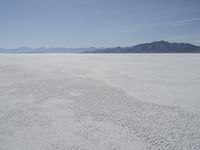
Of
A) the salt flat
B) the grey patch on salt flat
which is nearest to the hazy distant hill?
the salt flat

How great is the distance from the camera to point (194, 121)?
3.83m

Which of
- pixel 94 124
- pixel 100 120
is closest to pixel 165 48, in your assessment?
pixel 100 120

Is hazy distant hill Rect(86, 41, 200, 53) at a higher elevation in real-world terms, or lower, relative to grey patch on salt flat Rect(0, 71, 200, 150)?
higher

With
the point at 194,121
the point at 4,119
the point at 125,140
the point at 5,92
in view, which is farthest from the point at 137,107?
the point at 5,92

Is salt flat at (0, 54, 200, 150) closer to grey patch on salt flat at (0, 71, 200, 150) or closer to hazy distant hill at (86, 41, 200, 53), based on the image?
grey patch on salt flat at (0, 71, 200, 150)

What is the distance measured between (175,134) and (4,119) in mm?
3451

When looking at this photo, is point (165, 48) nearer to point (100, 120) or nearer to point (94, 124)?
point (100, 120)

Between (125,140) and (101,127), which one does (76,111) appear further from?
(125,140)

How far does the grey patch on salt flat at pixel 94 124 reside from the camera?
9.70ft

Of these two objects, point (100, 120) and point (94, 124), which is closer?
point (94, 124)

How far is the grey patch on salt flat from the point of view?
2.96 metres

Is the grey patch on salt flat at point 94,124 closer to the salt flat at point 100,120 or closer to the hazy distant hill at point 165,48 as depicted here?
the salt flat at point 100,120

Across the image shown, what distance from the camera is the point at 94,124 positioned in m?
3.76

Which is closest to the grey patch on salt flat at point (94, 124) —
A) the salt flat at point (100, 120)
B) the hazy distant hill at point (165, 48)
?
the salt flat at point (100, 120)
